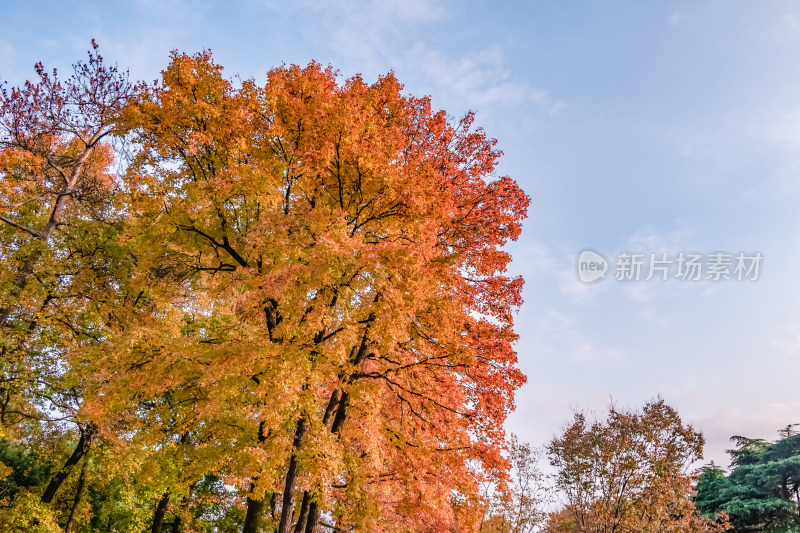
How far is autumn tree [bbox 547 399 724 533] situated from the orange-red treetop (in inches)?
334

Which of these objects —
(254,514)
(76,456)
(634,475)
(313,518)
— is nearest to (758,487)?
(634,475)

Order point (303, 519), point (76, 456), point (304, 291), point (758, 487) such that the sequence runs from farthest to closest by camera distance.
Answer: point (758, 487)
point (76, 456)
point (303, 519)
point (304, 291)

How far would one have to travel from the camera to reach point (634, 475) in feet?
52.5

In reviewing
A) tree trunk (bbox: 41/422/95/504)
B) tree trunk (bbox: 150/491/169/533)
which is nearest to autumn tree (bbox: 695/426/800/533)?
tree trunk (bbox: 150/491/169/533)

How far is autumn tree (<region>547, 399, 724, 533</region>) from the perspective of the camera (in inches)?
607

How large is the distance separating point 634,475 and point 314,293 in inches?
538

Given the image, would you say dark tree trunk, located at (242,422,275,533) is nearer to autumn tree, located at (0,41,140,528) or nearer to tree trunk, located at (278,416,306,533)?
tree trunk, located at (278,416,306,533)

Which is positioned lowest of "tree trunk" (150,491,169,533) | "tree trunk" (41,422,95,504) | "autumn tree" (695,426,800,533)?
"tree trunk" (150,491,169,533)

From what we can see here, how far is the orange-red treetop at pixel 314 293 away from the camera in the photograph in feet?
28.5

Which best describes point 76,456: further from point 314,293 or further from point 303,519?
point 314,293

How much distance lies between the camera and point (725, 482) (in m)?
30.7

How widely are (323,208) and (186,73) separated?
162 inches

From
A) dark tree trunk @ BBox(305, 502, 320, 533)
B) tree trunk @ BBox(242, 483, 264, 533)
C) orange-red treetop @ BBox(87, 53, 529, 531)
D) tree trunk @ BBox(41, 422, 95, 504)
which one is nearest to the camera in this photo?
orange-red treetop @ BBox(87, 53, 529, 531)

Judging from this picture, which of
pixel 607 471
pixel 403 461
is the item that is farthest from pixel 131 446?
pixel 607 471
